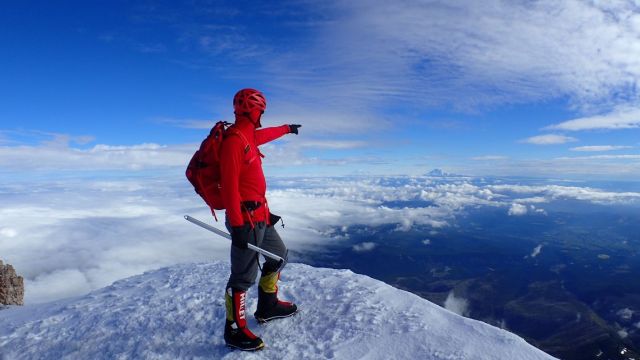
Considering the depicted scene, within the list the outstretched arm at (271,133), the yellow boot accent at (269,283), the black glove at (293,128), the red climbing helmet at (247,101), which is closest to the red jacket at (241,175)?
the outstretched arm at (271,133)

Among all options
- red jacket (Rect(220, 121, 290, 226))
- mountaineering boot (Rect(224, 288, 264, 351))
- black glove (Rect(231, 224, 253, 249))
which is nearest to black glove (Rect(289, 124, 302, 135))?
red jacket (Rect(220, 121, 290, 226))

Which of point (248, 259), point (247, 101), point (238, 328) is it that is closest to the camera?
point (247, 101)

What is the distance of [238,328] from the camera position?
5629mm

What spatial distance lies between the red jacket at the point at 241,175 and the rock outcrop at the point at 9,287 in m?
21.7

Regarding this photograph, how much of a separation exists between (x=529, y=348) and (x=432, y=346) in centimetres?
148

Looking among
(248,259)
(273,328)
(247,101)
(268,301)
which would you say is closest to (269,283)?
(268,301)

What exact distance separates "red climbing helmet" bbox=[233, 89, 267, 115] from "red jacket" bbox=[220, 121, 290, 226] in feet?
0.67

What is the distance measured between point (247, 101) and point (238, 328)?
146 inches

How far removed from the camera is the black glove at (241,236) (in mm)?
5129

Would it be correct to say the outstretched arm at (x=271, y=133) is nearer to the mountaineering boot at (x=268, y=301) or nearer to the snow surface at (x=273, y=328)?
the mountaineering boot at (x=268, y=301)

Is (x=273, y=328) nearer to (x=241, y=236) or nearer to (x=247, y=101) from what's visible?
(x=241, y=236)

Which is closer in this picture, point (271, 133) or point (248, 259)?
point (248, 259)

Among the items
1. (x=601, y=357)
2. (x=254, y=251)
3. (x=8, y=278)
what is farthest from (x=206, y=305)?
(x=601, y=357)

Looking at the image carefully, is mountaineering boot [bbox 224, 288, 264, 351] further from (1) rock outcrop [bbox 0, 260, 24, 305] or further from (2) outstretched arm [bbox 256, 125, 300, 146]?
(1) rock outcrop [bbox 0, 260, 24, 305]
